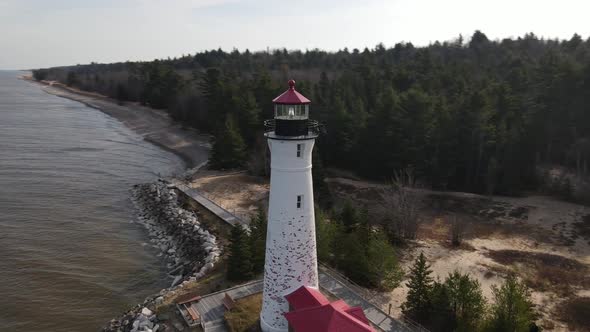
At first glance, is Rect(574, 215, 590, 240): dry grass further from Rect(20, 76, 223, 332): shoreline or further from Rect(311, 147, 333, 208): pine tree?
Rect(20, 76, 223, 332): shoreline

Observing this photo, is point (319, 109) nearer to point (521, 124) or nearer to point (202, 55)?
point (521, 124)

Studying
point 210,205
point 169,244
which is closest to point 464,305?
point 169,244

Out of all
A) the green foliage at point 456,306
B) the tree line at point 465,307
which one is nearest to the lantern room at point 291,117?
the tree line at point 465,307

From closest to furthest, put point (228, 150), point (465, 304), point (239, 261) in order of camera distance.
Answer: point (465, 304), point (239, 261), point (228, 150)

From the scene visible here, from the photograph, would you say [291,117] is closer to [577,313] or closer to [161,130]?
[577,313]

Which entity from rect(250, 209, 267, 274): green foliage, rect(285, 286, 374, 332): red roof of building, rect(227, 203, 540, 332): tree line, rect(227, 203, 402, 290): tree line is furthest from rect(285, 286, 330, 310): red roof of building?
rect(250, 209, 267, 274): green foliage

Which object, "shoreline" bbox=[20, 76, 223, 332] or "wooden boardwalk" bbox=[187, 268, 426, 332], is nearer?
"wooden boardwalk" bbox=[187, 268, 426, 332]

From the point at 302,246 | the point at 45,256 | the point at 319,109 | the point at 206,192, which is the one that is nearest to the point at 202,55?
the point at 319,109
